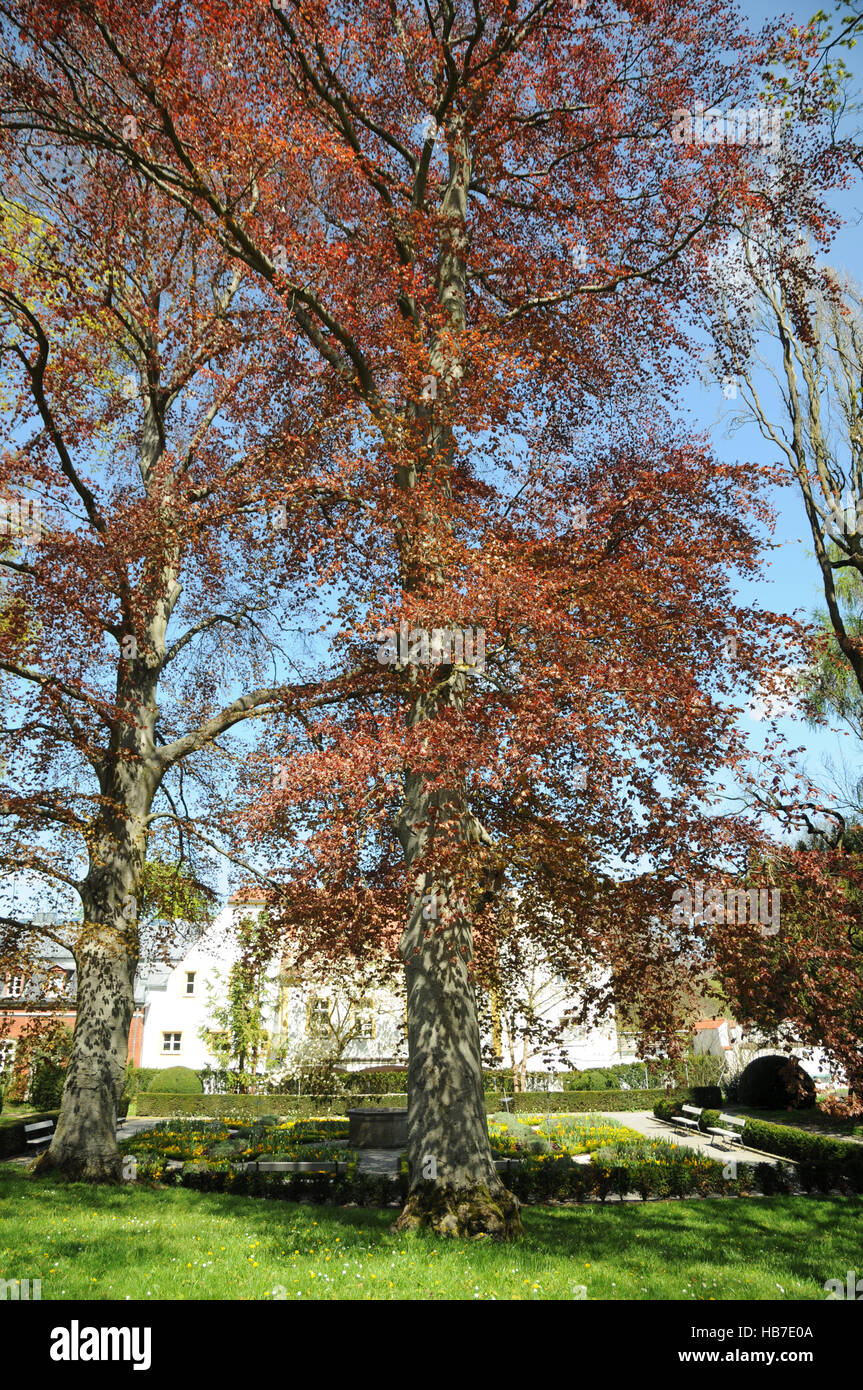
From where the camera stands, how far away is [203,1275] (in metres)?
6.14

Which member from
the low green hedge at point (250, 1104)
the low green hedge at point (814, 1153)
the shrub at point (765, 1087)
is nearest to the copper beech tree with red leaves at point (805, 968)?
the low green hedge at point (814, 1153)

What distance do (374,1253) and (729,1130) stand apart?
54.4 ft

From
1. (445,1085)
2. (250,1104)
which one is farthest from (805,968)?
(250,1104)

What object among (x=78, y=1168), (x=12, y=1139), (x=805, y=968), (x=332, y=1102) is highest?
(x=805, y=968)

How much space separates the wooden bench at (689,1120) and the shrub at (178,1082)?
16.5m

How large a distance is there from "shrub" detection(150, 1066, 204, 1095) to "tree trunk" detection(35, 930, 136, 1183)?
18.9 m

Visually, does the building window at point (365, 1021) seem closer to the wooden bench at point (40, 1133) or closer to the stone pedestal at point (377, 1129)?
the stone pedestal at point (377, 1129)

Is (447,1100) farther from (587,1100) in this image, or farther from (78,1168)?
(587,1100)

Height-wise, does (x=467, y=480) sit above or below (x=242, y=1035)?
above

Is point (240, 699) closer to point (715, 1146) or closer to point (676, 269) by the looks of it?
point (676, 269)

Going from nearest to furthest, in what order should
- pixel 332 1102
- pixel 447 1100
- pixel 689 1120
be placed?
pixel 447 1100 → pixel 689 1120 → pixel 332 1102

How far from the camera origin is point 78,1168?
12.1 m

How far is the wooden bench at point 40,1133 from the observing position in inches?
742

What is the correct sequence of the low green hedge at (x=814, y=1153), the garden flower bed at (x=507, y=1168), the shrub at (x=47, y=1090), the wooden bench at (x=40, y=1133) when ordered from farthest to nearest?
the shrub at (x=47, y=1090), the wooden bench at (x=40, y=1133), the low green hedge at (x=814, y=1153), the garden flower bed at (x=507, y=1168)
